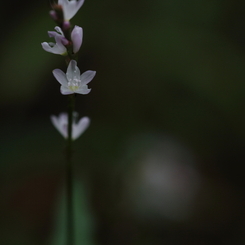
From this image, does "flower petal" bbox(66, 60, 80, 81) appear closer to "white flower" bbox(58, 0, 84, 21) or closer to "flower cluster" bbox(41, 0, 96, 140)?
"flower cluster" bbox(41, 0, 96, 140)

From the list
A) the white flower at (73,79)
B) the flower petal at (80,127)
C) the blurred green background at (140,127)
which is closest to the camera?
the white flower at (73,79)

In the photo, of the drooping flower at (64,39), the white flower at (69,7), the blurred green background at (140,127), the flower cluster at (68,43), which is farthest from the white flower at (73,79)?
the blurred green background at (140,127)

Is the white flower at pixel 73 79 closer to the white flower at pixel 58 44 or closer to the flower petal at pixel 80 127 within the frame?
the white flower at pixel 58 44

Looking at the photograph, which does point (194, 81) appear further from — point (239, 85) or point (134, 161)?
point (134, 161)

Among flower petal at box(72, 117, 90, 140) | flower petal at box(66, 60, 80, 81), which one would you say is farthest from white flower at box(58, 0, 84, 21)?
flower petal at box(72, 117, 90, 140)

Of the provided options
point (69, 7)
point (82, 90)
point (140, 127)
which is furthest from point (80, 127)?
point (140, 127)

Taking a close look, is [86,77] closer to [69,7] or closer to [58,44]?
[58,44]
